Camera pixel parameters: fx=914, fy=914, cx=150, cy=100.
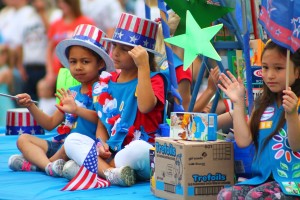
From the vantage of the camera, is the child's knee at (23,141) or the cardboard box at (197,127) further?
the child's knee at (23,141)

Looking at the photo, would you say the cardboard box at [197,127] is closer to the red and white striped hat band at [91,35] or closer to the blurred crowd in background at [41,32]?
the red and white striped hat band at [91,35]

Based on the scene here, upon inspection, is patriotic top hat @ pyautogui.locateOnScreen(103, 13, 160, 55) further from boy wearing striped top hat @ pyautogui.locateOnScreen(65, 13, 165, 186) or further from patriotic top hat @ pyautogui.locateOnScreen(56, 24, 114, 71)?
patriotic top hat @ pyautogui.locateOnScreen(56, 24, 114, 71)

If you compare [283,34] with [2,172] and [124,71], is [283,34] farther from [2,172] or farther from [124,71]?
[2,172]

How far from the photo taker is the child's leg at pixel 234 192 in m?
3.81

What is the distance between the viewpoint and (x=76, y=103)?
16.3 feet

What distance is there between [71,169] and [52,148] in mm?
472

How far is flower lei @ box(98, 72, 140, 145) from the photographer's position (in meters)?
4.63

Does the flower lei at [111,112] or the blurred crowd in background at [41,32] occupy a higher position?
the blurred crowd in background at [41,32]

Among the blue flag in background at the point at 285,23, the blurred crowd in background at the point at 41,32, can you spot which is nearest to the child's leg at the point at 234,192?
the blue flag in background at the point at 285,23

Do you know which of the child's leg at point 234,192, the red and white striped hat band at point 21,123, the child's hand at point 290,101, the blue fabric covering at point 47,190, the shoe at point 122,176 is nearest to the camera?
the child's hand at point 290,101

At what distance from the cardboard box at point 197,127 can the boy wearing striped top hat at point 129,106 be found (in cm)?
34

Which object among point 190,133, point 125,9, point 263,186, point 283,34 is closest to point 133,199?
point 190,133

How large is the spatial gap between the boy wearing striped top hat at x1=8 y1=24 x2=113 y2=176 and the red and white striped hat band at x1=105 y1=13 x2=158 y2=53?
273mm

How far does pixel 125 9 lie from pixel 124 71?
2858 mm
